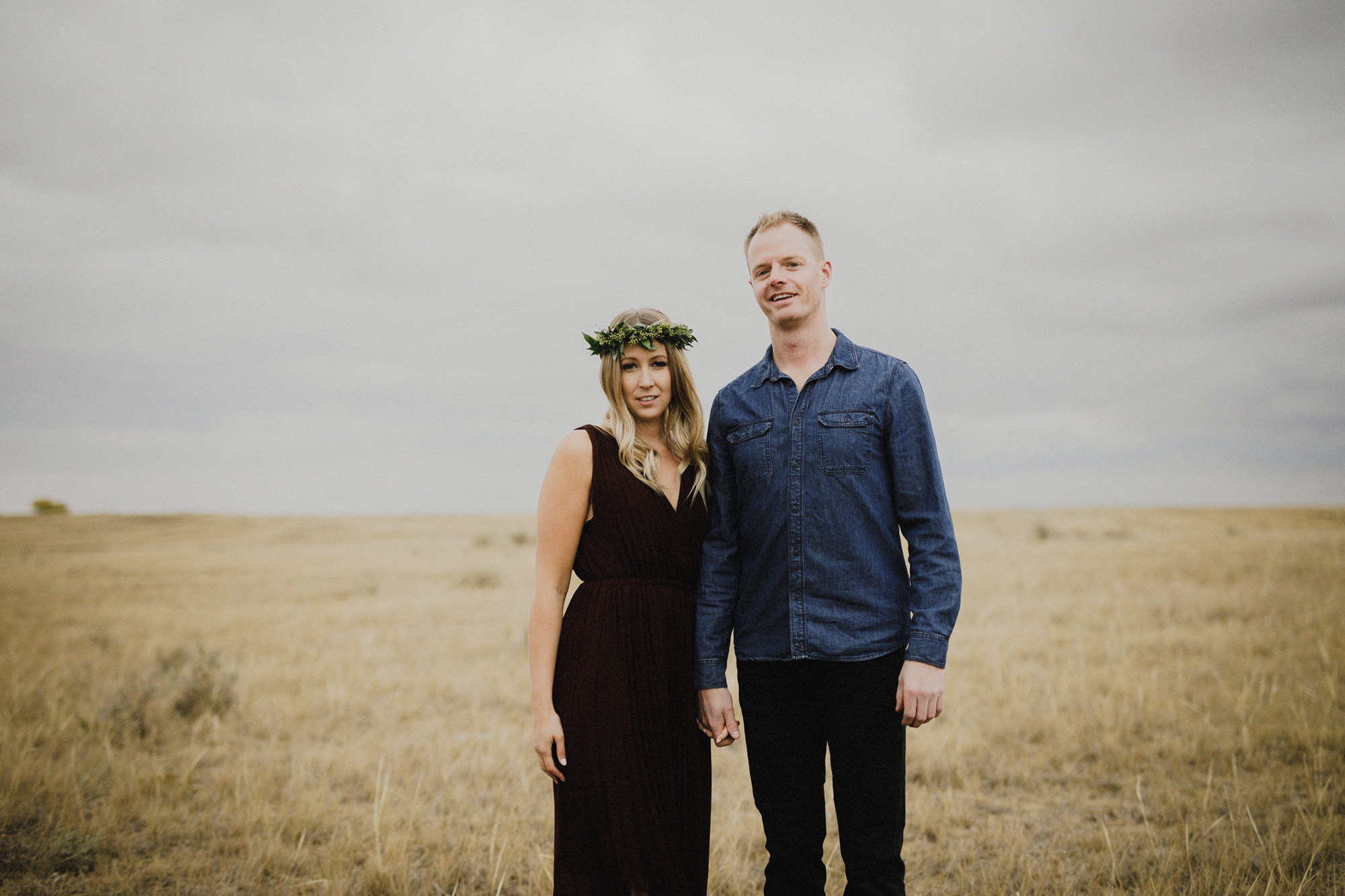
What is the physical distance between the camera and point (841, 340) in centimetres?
274

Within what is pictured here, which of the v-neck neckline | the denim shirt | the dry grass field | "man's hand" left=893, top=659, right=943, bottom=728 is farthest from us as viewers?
the dry grass field

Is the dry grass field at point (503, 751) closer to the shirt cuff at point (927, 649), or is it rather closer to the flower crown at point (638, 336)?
the shirt cuff at point (927, 649)

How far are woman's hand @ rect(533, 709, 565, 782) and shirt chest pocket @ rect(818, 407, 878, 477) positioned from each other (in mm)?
1346

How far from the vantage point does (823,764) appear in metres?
2.63

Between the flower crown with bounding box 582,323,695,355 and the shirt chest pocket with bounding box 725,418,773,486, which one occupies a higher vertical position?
→ the flower crown with bounding box 582,323,695,355

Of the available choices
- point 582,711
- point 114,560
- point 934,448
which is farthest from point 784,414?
point 114,560

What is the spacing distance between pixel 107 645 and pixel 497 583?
21.4 ft

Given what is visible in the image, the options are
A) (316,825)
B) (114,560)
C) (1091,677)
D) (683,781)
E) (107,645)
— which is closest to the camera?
(683,781)

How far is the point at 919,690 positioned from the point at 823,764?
51 cm

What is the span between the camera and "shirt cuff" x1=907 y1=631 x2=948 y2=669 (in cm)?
239

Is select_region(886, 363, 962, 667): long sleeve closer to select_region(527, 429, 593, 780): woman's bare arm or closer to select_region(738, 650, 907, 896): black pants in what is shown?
select_region(738, 650, 907, 896): black pants

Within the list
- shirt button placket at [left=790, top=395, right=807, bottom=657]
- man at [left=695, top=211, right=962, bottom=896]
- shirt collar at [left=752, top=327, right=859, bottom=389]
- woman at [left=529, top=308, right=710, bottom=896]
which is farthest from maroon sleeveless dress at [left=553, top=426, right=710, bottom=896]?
shirt collar at [left=752, top=327, right=859, bottom=389]

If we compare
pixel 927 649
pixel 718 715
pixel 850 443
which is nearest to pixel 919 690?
pixel 927 649

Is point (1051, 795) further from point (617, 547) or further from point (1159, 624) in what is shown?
point (1159, 624)
